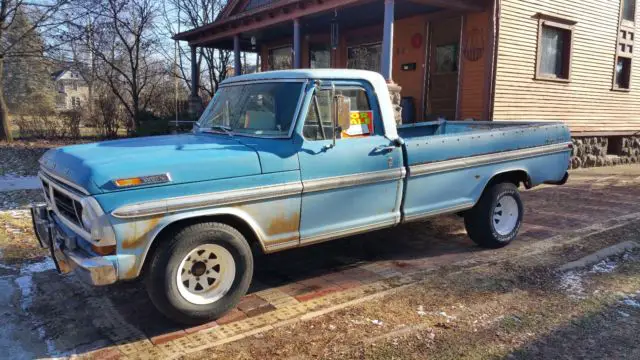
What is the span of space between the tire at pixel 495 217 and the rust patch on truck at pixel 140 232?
3.67 m

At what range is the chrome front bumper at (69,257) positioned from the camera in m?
3.22

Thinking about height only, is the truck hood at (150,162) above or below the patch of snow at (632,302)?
above

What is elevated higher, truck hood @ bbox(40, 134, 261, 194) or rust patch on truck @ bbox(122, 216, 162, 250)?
truck hood @ bbox(40, 134, 261, 194)

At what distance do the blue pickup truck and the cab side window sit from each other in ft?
0.04

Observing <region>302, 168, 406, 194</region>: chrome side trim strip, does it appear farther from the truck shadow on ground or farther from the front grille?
the front grille

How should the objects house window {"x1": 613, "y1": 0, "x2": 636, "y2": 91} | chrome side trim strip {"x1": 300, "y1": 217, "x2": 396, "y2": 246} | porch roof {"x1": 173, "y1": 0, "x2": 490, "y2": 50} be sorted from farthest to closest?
house window {"x1": 613, "y1": 0, "x2": 636, "y2": 91} → porch roof {"x1": 173, "y1": 0, "x2": 490, "y2": 50} → chrome side trim strip {"x1": 300, "y1": 217, "x2": 396, "y2": 246}

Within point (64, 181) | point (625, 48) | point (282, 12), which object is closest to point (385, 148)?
Answer: point (64, 181)

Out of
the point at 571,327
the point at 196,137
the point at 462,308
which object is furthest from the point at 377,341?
the point at 196,137

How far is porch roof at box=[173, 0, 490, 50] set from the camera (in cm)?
1083

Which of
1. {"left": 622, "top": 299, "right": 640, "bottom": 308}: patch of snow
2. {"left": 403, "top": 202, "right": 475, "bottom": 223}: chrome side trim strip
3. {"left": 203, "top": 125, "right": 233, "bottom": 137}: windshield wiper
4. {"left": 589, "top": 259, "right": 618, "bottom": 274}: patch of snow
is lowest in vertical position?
{"left": 622, "top": 299, "right": 640, "bottom": 308}: patch of snow

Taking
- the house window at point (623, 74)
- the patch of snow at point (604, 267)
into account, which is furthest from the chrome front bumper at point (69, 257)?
the house window at point (623, 74)

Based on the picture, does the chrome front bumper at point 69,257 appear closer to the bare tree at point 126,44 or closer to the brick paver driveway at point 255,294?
the brick paver driveway at point 255,294

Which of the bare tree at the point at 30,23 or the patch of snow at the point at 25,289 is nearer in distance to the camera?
the patch of snow at the point at 25,289

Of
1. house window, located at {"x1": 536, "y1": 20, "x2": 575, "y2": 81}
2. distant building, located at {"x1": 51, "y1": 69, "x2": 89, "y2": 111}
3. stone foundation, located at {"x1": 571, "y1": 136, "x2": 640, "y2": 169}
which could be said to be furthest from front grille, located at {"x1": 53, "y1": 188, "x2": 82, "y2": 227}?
distant building, located at {"x1": 51, "y1": 69, "x2": 89, "y2": 111}
